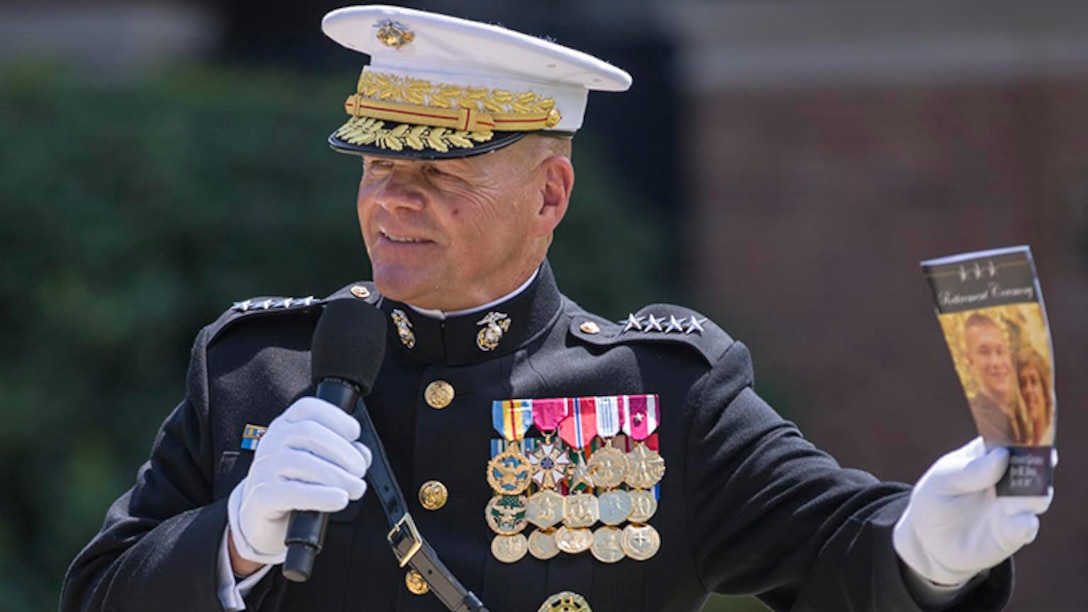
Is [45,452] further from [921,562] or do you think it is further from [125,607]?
[921,562]

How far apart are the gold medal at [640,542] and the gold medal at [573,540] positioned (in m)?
0.06

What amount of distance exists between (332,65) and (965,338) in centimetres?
628

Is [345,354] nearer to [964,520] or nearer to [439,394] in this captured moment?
[439,394]

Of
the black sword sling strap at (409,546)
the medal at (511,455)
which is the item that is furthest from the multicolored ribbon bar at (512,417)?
the black sword sling strap at (409,546)

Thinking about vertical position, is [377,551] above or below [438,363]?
below

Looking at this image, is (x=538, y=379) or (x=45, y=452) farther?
(x=45, y=452)

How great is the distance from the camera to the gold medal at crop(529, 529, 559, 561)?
347 centimetres

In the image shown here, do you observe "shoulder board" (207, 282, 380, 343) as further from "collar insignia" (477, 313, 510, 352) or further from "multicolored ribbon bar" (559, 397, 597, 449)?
"multicolored ribbon bar" (559, 397, 597, 449)

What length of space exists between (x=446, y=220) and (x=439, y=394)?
32cm

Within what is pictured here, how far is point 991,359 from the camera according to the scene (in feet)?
9.55

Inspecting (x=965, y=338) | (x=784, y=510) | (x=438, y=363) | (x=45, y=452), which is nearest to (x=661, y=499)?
(x=784, y=510)

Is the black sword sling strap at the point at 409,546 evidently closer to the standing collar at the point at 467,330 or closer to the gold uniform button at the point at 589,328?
the standing collar at the point at 467,330

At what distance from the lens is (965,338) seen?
294 centimetres

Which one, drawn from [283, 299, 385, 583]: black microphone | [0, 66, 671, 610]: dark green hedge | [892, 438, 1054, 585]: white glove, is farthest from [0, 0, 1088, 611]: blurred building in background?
[892, 438, 1054, 585]: white glove
